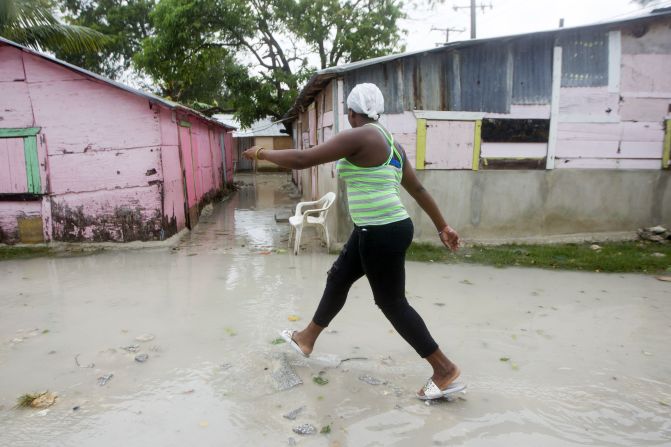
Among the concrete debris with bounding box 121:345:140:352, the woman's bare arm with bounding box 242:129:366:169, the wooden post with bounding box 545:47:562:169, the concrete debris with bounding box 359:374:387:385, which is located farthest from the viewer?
the wooden post with bounding box 545:47:562:169

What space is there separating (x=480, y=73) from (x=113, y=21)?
2247 centimetres

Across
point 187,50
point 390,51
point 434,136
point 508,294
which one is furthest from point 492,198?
point 187,50

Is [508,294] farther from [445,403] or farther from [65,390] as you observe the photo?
[65,390]

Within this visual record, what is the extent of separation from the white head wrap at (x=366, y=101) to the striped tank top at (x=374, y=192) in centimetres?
13

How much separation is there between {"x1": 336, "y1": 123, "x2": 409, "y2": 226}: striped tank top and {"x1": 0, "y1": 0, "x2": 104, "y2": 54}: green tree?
358 inches

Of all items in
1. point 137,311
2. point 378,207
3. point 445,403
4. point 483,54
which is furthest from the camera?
point 483,54

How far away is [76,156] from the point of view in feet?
23.8

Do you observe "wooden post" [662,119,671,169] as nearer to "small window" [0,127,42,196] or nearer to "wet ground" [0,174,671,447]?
"wet ground" [0,174,671,447]

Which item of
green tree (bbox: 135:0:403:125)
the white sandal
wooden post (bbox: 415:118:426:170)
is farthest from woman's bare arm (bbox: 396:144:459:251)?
green tree (bbox: 135:0:403:125)

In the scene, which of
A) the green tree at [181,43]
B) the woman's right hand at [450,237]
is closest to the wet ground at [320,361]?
the woman's right hand at [450,237]

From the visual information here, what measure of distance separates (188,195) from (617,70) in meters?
8.08

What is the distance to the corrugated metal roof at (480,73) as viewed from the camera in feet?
23.0

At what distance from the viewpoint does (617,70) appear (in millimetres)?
7379

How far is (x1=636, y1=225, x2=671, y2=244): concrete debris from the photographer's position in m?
7.52
